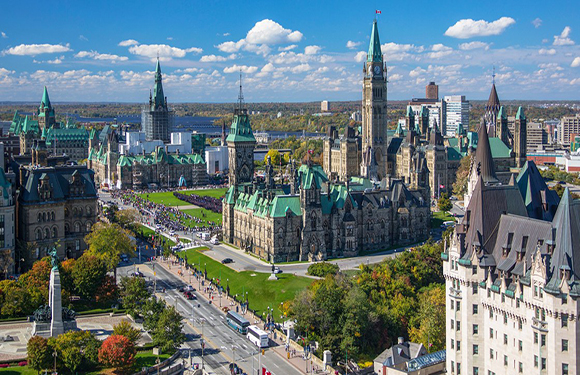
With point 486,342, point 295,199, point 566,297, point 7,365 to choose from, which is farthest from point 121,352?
point 295,199

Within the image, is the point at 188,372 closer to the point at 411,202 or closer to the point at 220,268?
the point at 220,268

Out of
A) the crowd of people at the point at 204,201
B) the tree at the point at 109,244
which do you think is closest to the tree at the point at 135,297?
→ the tree at the point at 109,244

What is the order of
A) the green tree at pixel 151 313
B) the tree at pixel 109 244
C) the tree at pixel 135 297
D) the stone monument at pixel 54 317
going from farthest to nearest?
the tree at pixel 109 244
the tree at pixel 135 297
the green tree at pixel 151 313
the stone monument at pixel 54 317

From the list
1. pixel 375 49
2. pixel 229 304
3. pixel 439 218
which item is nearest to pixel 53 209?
pixel 229 304

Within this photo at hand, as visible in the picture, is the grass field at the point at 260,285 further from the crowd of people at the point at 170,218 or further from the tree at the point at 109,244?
the crowd of people at the point at 170,218

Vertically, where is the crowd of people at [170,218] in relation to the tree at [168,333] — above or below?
above

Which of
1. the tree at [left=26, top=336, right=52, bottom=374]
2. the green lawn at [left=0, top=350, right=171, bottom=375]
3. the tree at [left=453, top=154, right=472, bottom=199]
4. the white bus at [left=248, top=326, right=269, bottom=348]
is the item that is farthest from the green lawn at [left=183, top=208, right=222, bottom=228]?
the tree at [left=26, top=336, right=52, bottom=374]

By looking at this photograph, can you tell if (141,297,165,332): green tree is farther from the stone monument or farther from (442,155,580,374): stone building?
(442,155,580,374): stone building
